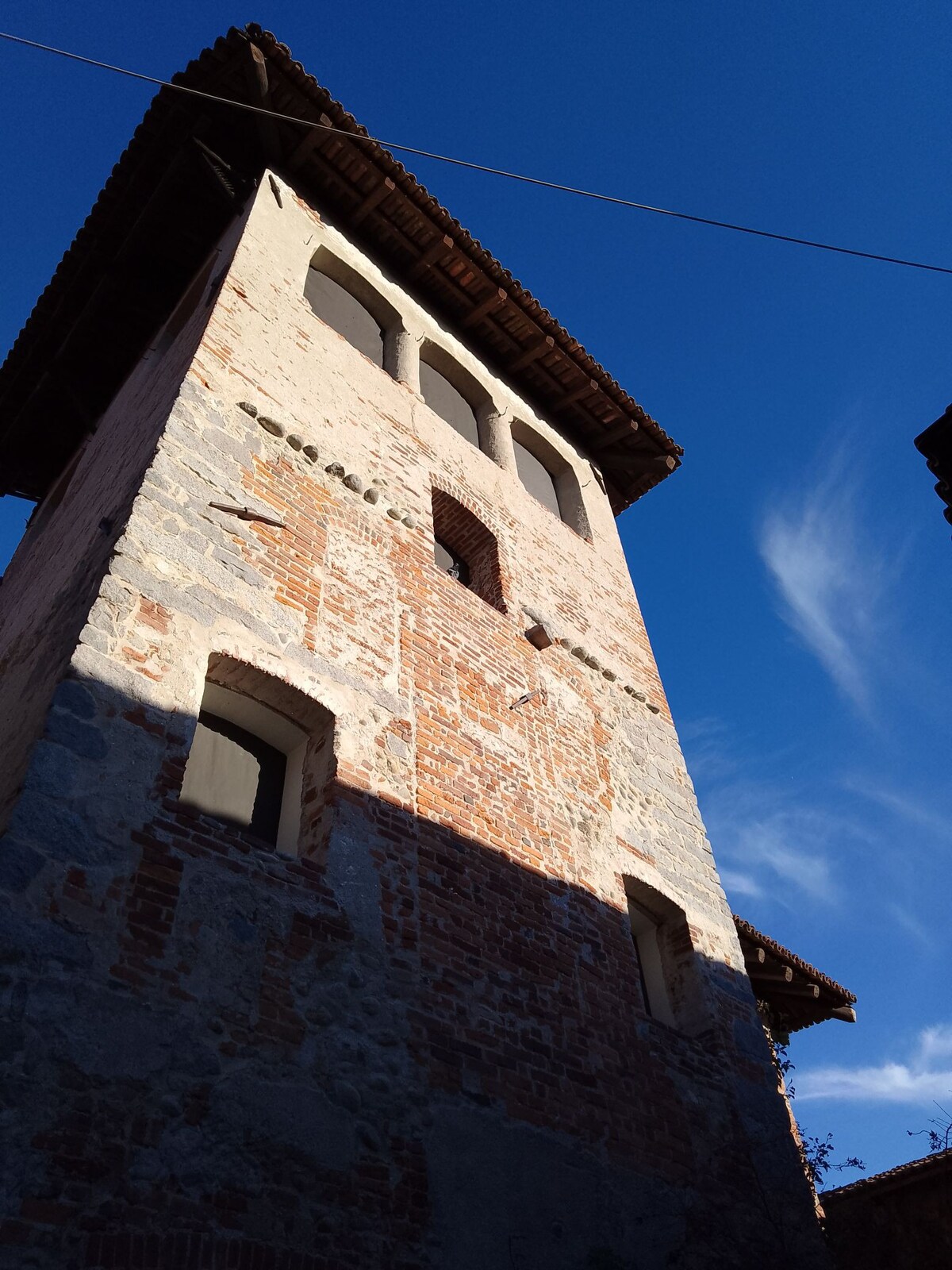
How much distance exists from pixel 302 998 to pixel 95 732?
1.51 metres

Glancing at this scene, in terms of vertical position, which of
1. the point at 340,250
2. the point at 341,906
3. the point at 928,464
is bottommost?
the point at 341,906

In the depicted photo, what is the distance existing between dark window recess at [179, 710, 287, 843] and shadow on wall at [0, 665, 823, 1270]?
0.42 meters

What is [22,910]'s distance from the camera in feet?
12.3

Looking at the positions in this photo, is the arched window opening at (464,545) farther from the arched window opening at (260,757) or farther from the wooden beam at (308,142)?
the wooden beam at (308,142)

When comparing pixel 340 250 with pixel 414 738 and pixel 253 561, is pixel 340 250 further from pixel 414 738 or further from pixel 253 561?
pixel 414 738

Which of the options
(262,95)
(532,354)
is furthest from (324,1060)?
(532,354)

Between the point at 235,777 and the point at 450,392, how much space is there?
6.60 m

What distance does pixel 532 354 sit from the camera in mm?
11922

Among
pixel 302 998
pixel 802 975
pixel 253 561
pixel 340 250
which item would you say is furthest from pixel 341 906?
pixel 340 250

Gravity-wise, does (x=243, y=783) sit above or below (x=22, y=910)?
above

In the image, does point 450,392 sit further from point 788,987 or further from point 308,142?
point 788,987

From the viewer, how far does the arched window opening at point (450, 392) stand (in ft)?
34.0

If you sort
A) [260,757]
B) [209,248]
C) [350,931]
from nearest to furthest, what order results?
[350,931] < [260,757] < [209,248]

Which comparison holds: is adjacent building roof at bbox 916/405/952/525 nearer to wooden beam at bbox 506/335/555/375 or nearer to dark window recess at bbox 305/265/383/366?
dark window recess at bbox 305/265/383/366
